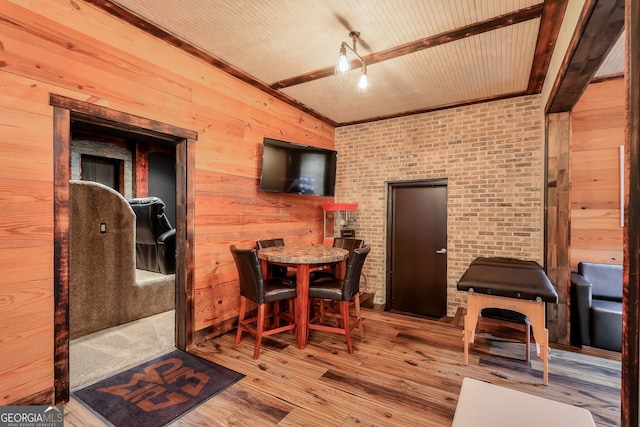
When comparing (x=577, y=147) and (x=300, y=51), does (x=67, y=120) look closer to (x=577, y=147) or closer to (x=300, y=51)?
(x=300, y=51)

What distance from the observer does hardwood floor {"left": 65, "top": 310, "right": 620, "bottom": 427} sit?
2.04m

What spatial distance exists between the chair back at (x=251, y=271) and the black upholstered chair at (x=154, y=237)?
196 cm

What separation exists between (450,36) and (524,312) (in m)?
2.42

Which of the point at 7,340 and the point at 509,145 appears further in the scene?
the point at 509,145

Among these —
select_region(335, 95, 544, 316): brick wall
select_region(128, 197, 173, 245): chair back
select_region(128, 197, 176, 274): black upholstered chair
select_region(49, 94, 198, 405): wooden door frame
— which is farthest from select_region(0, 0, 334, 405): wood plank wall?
select_region(335, 95, 544, 316): brick wall

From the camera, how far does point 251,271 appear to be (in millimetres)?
2850

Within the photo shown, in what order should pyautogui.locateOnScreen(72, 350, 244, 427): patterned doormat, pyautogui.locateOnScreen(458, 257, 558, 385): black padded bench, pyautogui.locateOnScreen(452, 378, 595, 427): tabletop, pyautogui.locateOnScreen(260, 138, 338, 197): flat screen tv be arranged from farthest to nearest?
1. pyautogui.locateOnScreen(260, 138, 338, 197): flat screen tv
2. pyautogui.locateOnScreen(458, 257, 558, 385): black padded bench
3. pyautogui.locateOnScreen(72, 350, 244, 427): patterned doormat
4. pyautogui.locateOnScreen(452, 378, 595, 427): tabletop

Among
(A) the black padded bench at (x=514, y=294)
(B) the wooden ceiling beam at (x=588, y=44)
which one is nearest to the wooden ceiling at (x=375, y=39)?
(B) the wooden ceiling beam at (x=588, y=44)

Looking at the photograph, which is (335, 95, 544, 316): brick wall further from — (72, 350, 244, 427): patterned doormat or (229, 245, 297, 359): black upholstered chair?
(72, 350, 244, 427): patterned doormat

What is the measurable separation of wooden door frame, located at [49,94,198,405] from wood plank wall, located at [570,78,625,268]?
4.44 meters

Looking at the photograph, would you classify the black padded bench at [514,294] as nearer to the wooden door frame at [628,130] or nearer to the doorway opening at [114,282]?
the wooden door frame at [628,130]

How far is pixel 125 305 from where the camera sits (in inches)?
144

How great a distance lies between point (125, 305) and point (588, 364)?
4.81m

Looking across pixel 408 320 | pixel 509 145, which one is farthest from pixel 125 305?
pixel 509 145
